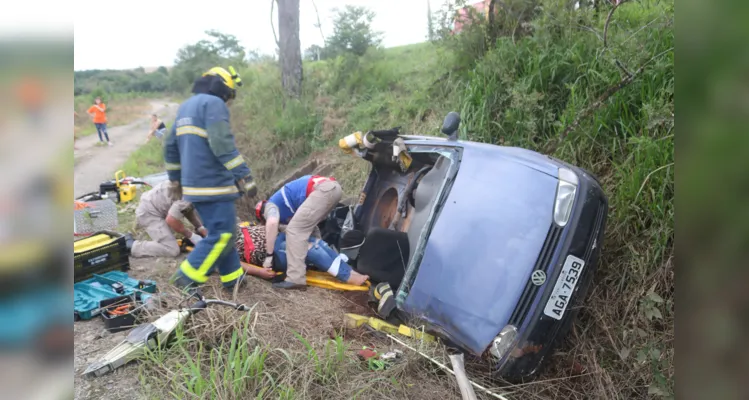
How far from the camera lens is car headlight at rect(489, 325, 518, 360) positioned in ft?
8.37

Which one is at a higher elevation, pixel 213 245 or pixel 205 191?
pixel 205 191

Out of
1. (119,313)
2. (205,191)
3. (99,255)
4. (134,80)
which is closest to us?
(119,313)

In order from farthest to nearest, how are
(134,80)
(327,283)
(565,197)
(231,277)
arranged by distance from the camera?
(134,80)
(327,283)
(231,277)
(565,197)

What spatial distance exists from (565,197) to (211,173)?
2.61 m

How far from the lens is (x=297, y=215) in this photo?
13.7ft

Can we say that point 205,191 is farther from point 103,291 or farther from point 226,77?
point 103,291

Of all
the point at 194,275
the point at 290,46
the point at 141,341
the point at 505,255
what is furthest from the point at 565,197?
the point at 290,46

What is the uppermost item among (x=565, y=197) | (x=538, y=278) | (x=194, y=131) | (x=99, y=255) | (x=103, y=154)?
(x=194, y=131)

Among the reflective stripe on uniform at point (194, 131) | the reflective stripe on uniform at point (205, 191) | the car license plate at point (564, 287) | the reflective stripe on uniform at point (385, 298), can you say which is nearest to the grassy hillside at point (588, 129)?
the car license plate at point (564, 287)

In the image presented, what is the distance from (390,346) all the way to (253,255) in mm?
1997

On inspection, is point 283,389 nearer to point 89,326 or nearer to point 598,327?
point 89,326

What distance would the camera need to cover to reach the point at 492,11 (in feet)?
18.2

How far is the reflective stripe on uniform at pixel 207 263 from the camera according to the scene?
3730 mm

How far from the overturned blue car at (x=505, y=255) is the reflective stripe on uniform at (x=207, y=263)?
1544mm
